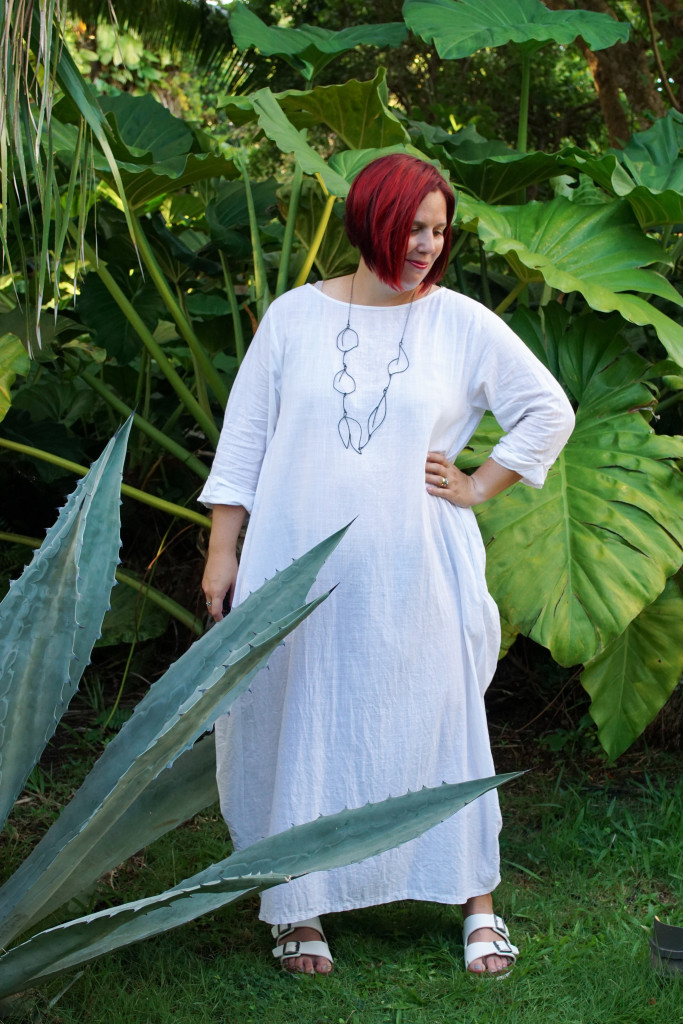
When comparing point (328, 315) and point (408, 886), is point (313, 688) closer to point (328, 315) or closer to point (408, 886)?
point (408, 886)

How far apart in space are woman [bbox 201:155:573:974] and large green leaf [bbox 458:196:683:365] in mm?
637

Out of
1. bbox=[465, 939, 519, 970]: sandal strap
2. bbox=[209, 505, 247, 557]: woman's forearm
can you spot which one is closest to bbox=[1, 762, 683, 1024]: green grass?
bbox=[465, 939, 519, 970]: sandal strap

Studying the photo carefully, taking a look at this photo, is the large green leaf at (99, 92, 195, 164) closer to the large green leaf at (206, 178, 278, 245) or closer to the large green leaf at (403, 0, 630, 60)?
the large green leaf at (206, 178, 278, 245)

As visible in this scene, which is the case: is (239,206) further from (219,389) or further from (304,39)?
(219,389)

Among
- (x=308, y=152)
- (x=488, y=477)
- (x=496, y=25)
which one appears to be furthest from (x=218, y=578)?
(x=496, y=25)

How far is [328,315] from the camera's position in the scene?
82.7 inches

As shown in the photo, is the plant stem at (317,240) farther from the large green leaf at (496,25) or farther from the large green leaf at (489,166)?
the large green leaf at (496,25)

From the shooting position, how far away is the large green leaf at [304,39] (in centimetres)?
335

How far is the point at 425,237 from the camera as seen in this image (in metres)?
1.99

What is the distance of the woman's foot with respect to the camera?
208 cm

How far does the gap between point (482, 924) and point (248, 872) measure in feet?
2.30

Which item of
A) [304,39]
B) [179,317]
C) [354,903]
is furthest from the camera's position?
[304,39]

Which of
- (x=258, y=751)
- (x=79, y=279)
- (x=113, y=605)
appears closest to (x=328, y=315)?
(x=258, y=751)

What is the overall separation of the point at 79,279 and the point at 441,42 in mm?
1684
